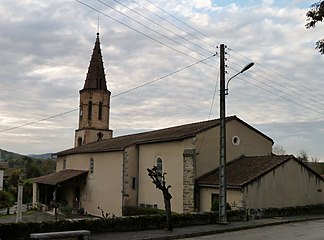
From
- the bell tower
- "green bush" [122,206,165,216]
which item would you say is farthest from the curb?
the bell tower

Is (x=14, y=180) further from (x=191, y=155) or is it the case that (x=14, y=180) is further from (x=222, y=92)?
(x=222, y=92)

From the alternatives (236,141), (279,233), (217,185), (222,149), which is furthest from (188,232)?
(236,141)

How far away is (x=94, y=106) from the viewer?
49.7 m

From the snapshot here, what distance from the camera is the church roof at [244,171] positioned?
24.4m

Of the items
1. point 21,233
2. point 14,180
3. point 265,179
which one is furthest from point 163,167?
point 14,180

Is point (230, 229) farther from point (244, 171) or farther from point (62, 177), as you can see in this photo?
point (62, 177)

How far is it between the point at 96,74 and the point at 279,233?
123 feet

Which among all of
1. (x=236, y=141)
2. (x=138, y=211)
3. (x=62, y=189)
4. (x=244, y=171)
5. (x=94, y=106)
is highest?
(x=94, y=106)

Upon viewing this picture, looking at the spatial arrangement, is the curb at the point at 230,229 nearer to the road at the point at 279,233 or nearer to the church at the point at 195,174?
the road at the point at 279,233

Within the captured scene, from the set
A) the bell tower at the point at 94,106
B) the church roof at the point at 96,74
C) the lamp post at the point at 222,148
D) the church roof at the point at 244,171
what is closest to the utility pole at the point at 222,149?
the lamp post at the point at 222,148

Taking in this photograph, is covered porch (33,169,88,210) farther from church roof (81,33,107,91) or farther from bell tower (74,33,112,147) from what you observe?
church roof (81,33,107,91)

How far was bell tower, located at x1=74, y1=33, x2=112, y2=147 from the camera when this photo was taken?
4966cm

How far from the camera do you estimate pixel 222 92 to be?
18.8 m

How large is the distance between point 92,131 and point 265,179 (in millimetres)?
28988
